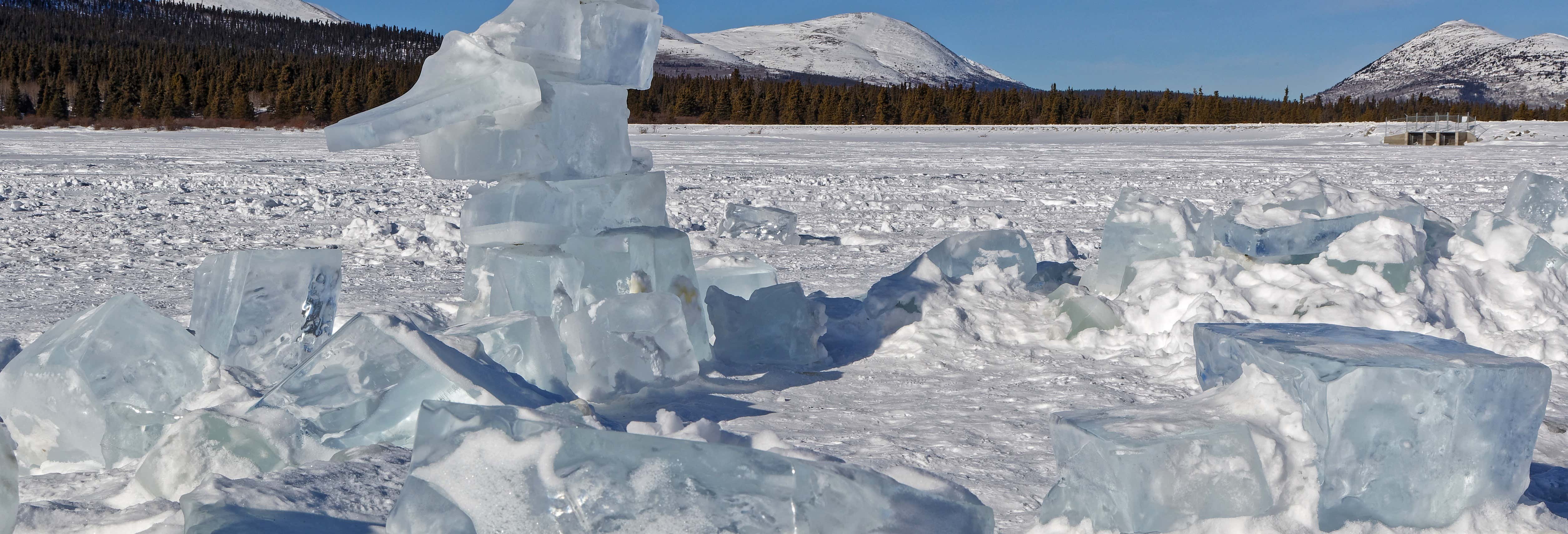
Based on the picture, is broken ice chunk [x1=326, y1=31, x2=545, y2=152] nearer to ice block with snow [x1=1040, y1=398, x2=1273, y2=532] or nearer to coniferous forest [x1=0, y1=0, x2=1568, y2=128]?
ice block with snow [x1=1040, y1=398, x2=1273, y2=532]

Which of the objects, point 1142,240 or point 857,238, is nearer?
point 1142,240

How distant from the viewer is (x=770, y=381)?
434 cm

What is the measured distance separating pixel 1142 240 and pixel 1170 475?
3257mm

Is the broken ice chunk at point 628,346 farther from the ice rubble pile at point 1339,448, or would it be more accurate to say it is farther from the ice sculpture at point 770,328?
the ice rubble pile at point 1339,448

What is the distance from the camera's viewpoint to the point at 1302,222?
5.50 meters

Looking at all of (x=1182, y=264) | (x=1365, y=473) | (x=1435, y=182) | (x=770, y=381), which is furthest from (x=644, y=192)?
(x=1435, y=182)

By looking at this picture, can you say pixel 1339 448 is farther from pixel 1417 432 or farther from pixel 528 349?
pixel 528 349

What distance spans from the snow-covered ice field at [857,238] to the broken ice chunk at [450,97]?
122cm

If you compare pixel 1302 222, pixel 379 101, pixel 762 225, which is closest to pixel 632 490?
pixel 1302 222

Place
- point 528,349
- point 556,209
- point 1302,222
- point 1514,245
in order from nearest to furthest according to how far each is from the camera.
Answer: point 528,349 < point 556,209 < point 1514,245 < point 1302,222

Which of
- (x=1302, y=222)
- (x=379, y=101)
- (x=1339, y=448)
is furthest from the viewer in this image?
(x=379, y=101)

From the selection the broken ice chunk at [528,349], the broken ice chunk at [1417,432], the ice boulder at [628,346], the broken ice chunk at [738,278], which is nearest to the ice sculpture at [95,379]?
the broken ice chunk at [528,349]

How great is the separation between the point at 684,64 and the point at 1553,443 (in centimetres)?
13159

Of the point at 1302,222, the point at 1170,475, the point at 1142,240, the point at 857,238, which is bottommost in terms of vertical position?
the point at 857,238
